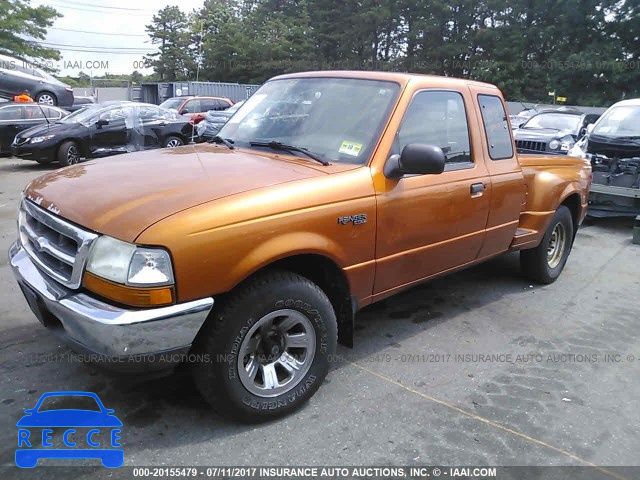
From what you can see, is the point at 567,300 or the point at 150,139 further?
the point at 150,139

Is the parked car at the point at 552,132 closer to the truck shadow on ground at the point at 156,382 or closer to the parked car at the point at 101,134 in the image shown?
the truck shadow on ground at the point at 156,382

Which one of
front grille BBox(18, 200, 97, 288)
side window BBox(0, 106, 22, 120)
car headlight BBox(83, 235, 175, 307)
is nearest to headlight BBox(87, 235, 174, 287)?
car headlight BBox(83, 235, 175, 307)

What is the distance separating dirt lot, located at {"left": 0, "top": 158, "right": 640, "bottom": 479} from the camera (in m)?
2.76

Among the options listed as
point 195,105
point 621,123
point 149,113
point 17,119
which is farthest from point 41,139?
point 621,123

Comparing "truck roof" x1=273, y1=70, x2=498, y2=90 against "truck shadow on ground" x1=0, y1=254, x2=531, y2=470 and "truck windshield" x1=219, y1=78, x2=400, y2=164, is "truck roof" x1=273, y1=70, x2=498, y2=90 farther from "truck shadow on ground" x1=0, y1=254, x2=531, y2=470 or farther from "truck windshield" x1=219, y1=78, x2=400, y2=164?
"truck shadow on ground" x1=0, y1=254, x2=531, y2=470

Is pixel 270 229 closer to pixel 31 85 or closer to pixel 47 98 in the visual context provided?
pixel 31 85

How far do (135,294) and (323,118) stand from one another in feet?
6.05

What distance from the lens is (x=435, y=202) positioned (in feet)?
12.0

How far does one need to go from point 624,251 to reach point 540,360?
4.05 metres

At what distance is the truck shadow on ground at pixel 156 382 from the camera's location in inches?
112

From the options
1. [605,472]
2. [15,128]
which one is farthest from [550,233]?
[15,128]

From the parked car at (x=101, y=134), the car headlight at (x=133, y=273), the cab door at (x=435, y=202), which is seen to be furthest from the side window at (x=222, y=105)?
the car headlight at (x=133, y=273)

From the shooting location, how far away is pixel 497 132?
4473 mm

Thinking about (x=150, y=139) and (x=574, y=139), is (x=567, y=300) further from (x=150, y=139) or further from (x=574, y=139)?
(x=150, y=139)
